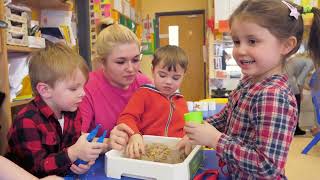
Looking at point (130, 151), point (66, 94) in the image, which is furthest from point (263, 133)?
point (66, 94)

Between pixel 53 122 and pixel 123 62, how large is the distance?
1.46 ft

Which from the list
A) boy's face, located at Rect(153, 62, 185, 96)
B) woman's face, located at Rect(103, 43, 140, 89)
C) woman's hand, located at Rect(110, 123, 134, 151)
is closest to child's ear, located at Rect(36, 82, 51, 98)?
woman's hand, located at Rect(110, 123, 134, 151)

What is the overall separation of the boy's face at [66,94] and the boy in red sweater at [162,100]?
0.83 feet

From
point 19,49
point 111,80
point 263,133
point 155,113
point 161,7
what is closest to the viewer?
point 263,133

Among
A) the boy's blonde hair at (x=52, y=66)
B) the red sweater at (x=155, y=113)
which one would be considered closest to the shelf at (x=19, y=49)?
the boy's blonde hair at (x=52, y=66)

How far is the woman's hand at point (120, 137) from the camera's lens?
0.91 metres

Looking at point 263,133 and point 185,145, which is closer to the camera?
point 263,133

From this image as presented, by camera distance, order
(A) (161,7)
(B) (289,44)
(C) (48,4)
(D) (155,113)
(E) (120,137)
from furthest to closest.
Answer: (A) (161,7) < (C) (48,4) < (D) (155,113) < (E) (120,137) < (B) (289,44)

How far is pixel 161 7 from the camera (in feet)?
17.2

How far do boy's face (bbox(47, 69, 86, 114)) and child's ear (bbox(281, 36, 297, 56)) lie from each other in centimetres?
64

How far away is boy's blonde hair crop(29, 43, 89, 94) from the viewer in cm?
97

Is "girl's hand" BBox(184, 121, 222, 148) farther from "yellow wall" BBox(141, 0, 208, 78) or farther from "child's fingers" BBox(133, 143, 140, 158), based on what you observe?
A: "yellow wall" BBox(141, 0, 208, 78)

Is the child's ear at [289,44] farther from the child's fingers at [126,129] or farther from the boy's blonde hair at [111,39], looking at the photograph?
the boy's blonde hair at [111,39]

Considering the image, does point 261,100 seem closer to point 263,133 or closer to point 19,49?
point 263,133
